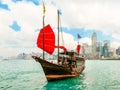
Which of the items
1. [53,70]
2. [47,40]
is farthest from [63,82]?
[47,40]

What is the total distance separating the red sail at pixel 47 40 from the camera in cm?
3250

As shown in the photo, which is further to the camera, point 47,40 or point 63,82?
point 63,82

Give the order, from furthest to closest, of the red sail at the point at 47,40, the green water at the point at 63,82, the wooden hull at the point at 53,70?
the red sail at the point at 47,40 → the wooden hull at the point at 53,70 → the green water at the point at 63,82

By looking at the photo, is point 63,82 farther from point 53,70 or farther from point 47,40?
point 47,40

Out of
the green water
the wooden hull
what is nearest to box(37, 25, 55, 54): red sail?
the wooden hull

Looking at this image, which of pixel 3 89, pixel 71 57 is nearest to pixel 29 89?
pixel 3 89

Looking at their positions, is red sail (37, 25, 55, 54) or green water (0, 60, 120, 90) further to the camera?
red sail (37, 25, 55, 54)

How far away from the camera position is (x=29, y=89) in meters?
28.2

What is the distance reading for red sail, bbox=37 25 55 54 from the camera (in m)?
32.5

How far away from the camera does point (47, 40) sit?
3294cm

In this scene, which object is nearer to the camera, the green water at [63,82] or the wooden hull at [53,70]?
the green water at [63,82]

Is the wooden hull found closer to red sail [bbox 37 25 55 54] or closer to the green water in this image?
the green water

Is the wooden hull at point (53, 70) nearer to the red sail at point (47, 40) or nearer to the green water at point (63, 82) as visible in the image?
the green water at point (63, 82)

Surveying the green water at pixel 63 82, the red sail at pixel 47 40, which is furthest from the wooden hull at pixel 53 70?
the red sail at pixel 47 40
